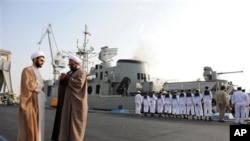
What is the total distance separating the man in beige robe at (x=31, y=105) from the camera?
13.6 feet

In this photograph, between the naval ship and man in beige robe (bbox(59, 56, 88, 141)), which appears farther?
the naval ship

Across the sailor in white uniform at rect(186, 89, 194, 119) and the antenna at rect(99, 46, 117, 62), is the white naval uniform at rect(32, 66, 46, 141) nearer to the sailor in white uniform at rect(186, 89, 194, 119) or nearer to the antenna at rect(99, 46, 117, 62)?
the sailor in white uniform at rect(186, 89, 194, 119)

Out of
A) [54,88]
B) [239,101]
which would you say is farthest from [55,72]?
[239,101]

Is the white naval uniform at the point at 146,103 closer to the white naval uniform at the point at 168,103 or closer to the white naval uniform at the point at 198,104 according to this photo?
the white naval uniform at the point at 168,103

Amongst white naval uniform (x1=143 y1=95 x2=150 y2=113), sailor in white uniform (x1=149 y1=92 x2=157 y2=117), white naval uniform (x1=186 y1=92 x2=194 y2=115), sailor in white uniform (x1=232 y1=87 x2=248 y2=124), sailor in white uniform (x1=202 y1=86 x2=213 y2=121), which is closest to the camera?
sailor in white uniform (x1=232 y1=87 x2=248 y2=124)

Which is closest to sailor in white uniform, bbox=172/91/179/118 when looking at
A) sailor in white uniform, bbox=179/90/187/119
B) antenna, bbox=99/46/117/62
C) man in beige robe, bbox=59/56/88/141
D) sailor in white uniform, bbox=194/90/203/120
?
sailor in white uniform, bbox=179/90/187/119

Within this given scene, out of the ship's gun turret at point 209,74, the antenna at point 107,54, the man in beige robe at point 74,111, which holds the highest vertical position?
the antenna at point 107,54

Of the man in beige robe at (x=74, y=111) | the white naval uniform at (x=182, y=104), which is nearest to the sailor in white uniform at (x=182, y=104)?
the white naval uniform at (x=182, y=104)

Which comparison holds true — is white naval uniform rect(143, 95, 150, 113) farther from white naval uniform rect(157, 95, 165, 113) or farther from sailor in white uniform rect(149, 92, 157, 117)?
white naval uniform rect(157, 95, 165, 113)

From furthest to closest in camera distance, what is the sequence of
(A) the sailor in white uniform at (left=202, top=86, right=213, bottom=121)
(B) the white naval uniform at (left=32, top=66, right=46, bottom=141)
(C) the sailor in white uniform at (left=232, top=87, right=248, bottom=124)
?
(A) the sailor in white uniform at (left=202, top=86, right=213, bottom=121) < (C) the sailor in white uniform at (left=232, top=87, right=248, bottom=124) < (B) the white naval uniform at (left=32, top=66, right=46, bottom=141)

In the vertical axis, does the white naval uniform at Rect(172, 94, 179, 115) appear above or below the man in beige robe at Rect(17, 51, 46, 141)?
below

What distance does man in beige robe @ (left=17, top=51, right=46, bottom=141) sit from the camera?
4.16m

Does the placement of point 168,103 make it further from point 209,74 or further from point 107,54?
point 107,54

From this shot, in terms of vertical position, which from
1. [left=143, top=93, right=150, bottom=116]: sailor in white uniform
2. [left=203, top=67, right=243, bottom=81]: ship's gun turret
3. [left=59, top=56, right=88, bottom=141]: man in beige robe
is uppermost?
[left=203, top=67, right=243, bottom=81]: ship's gun turret
